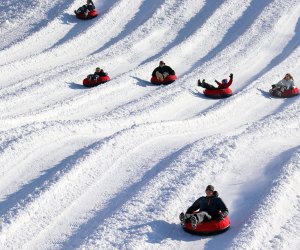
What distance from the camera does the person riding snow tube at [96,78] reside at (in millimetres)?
20344

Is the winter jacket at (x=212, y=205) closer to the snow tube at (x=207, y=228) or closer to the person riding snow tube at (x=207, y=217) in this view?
the person riding snow tube at (x=207, y=217)

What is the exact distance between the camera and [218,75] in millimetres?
21375

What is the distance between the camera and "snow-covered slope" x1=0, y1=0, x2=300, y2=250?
37.5 feet

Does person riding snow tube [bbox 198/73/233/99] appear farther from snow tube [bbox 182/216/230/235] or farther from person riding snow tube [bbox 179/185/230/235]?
snow tube [bbox 182/216/230/235]

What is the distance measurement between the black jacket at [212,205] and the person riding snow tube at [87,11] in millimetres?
17280

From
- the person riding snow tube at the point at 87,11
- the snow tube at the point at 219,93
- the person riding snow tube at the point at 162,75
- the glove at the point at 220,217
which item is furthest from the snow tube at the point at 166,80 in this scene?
the glove at the point at 220,217

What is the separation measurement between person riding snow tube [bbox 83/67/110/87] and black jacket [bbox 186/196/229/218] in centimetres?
973

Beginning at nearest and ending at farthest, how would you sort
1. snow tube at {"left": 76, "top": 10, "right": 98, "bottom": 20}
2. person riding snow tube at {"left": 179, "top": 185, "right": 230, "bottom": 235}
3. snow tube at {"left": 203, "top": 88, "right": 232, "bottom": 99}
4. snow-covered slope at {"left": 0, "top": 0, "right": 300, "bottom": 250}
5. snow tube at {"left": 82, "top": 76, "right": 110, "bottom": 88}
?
person riding snow tube at {"left": 179, "top": 185, "right": 230, "bottom": 235} → snow-covered slope at {"left": 0, "top": 0, "right": 300, "bottom": 250} → snow tube at {"left": 203, "top": 88, "right": 232, "bottom": 99} → snow tube at {"left": 82, "top": 76, "right": 110, "bottom": 88} → snow tube at {"left": 76, "top": 10, "right": 98, "bottom": 20}

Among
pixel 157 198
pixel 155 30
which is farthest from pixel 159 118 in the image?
pixel 155 30

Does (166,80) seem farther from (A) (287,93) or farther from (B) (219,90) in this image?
(A) (287,93)

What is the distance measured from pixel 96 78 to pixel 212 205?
32.5 feet

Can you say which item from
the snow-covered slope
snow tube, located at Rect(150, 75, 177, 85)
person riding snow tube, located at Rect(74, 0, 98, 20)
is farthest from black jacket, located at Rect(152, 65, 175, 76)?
person riding snow tube, located at Rect(74, 0, 98, 20)

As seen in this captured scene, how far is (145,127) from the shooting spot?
15.7 meters

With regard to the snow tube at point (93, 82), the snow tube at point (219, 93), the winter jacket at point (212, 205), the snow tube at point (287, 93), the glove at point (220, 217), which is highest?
the winter jacket at point (212, 205)
